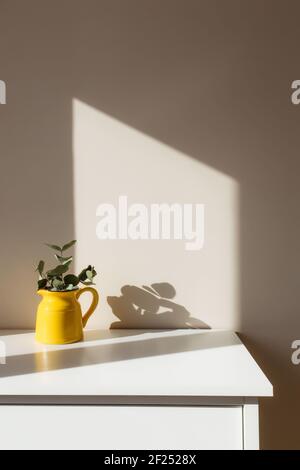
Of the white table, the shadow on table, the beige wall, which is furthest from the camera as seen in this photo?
the beige wall

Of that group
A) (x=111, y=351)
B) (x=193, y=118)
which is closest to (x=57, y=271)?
(x=111, y=351)

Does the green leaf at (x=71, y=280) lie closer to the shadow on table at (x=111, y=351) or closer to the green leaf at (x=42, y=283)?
the green leaf at (x=42, y=283)

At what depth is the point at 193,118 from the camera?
1.27 m

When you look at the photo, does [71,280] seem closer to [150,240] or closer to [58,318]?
[58,318]

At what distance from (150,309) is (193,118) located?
0.62 metres

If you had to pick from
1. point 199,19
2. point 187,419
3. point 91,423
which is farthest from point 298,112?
point 91,423

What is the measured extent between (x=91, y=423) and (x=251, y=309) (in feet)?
2.09

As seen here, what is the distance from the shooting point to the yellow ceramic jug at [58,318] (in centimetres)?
112

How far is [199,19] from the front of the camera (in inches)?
49.5

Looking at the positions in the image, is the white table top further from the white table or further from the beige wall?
the beige wall

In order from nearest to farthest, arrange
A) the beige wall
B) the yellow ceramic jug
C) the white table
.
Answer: the white table → the yellow ceramic jug → the beige wall

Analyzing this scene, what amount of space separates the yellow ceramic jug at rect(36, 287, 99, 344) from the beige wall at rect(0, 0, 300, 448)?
0.19 m

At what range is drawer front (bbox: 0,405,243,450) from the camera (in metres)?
0.86

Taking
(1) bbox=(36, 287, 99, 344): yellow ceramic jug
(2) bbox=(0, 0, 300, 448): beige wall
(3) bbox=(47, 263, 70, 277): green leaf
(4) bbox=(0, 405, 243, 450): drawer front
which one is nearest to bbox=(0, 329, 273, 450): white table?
(4) bbox=(0, 405, 243, 450): drawer front
